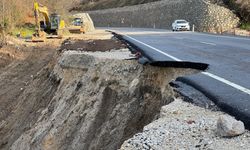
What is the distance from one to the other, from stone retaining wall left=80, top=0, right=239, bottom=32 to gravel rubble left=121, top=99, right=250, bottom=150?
3492 cm

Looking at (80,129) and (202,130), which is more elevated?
(202,130)

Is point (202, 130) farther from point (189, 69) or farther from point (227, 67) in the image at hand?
point (227, 67)

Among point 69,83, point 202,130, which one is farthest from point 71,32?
point 202,130

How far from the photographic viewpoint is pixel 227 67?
10.6 m

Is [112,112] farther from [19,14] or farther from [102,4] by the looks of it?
[102,4]

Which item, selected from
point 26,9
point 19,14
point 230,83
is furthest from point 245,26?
point 230,83

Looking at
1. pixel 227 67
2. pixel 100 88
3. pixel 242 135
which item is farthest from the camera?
pixel 100 88

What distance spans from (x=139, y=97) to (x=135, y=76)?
1.22 m

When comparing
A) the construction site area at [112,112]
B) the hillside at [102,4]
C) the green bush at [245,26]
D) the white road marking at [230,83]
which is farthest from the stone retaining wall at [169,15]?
the white road marking at [230,83]

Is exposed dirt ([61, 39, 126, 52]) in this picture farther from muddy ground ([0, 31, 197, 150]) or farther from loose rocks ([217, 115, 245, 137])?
loose rocks ([217, 115, 245, 137])

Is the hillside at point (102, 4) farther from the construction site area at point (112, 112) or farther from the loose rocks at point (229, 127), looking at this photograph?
the loose rocks at point (229, 127)

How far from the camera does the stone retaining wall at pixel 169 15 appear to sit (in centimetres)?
4038

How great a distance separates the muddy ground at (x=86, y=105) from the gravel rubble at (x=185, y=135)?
1733 mm

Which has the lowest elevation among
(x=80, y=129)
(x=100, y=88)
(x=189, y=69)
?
(x=80, y=129)
